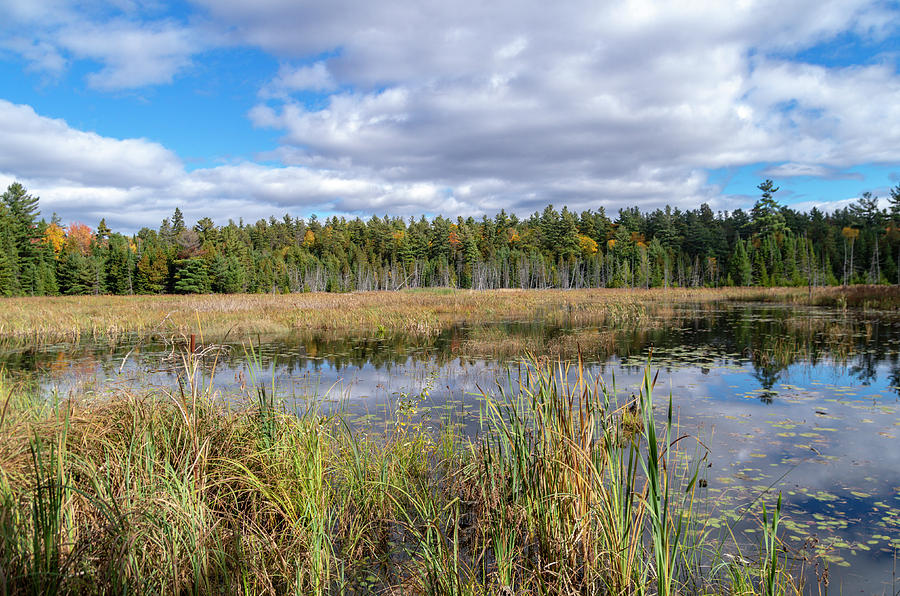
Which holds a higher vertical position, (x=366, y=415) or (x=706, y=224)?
(x=706, y=224)

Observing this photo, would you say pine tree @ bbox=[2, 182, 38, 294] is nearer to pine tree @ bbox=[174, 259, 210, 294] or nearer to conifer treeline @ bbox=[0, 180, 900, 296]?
conifer treeline @ bbox=[0, 180, 900, 296]

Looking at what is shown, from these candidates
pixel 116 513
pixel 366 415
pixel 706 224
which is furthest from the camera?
pixel 706 224

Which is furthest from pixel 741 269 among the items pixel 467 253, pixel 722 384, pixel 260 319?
pixel 722 384

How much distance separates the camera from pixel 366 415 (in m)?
7.14

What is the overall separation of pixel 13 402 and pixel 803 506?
8.43m

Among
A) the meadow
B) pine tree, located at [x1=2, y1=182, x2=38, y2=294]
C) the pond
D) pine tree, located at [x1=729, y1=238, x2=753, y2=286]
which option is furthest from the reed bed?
pine tree, located at [x1=729, y1=238, x2=753, y2=286]

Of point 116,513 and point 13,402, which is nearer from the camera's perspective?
point 116,513

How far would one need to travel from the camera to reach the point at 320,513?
3.32 meters

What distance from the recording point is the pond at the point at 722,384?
4.25 metres

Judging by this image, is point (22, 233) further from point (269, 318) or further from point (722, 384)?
point (722, 384)

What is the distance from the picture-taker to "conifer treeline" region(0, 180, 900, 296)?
56219 mm

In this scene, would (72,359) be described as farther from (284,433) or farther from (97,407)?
(284,433)

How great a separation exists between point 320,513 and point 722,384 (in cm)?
868

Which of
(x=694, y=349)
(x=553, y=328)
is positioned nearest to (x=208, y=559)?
(x=694, y=349)
